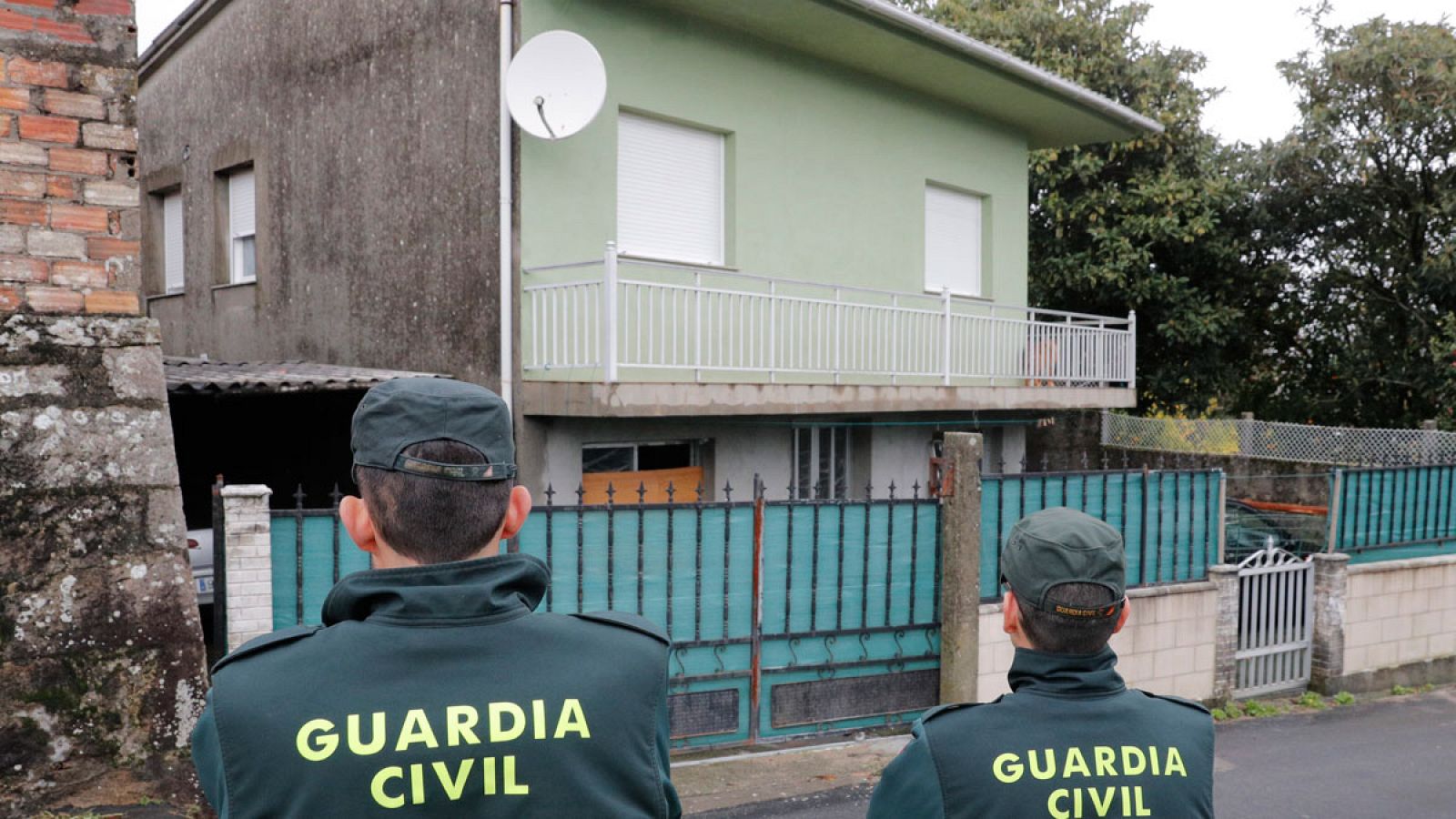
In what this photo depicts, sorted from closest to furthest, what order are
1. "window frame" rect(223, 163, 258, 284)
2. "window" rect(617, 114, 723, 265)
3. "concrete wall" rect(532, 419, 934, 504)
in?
"concrete wall" rect(532, 419, 934, 504) → "window" rect(617, 114, 723, 265) → "window frame" rect(223, 163, 258, 284)

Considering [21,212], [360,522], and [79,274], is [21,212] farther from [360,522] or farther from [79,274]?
[360,522]

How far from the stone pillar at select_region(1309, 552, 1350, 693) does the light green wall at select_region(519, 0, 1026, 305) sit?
5220 millimetres

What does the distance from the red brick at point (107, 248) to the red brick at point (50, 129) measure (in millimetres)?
463

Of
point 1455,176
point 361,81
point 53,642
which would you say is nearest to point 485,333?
point 361,81

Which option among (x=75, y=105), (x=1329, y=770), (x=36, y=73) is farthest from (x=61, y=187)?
(x=1329, y=770)

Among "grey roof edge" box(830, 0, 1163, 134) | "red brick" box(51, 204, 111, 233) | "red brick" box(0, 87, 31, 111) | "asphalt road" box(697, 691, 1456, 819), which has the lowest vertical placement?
"asphalt road" box(697, 691, 1456, 819)

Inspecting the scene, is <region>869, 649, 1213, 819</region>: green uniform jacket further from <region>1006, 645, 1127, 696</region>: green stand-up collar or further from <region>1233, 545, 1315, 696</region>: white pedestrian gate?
<region>1233, 545, 1315, 696</region>: white pedestrian gate

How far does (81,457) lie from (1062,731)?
4.77m

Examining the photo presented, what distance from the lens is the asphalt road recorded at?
20.0 feet

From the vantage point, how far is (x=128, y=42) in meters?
5.34

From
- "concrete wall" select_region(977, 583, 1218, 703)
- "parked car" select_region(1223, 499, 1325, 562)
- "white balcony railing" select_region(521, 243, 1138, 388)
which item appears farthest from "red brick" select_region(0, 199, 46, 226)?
"parked car" select_region(1223, 499, 1325, 562)

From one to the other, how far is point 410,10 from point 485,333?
3081mm

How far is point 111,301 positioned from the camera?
17.4 ft

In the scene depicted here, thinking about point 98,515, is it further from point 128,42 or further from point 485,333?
point 485,333
